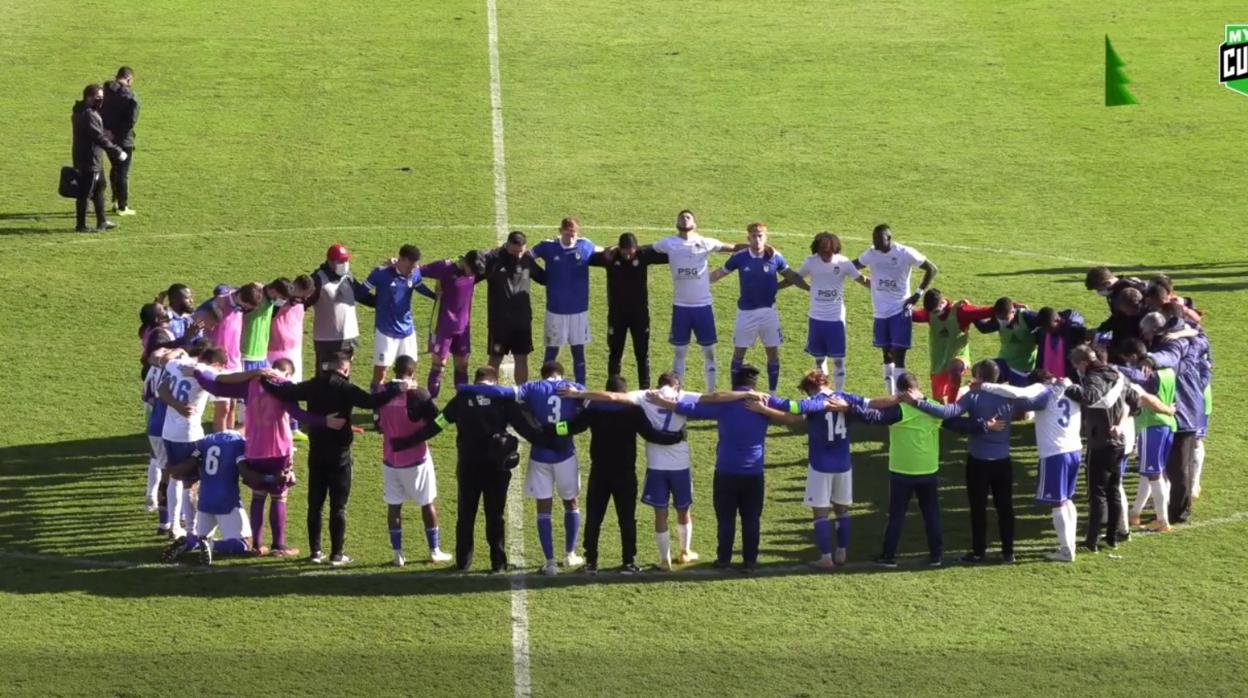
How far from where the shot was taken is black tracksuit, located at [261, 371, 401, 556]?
18828 mm

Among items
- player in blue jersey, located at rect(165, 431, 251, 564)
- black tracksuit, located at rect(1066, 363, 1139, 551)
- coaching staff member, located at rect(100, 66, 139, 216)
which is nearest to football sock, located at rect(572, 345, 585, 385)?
player in blue jersey, located at rect(165, 431, 251, 564)

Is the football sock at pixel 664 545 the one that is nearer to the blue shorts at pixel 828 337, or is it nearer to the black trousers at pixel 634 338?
the black trousers at pixel 634 338

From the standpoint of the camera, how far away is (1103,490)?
19.4m

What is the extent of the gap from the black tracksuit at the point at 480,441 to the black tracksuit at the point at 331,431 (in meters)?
0.47

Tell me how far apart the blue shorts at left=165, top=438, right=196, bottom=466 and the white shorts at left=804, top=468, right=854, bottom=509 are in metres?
5.86

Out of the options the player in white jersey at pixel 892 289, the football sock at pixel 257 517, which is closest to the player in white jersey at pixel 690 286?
the player in white jersey at pixel 892 289

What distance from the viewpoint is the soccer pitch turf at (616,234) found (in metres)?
17.4

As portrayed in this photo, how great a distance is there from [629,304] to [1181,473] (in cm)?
650

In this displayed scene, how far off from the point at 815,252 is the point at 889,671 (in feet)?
24.3

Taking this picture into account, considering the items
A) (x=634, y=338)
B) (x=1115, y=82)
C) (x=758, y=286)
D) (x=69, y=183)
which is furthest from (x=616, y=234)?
(x=69, y=183)

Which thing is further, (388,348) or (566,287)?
(566,287)

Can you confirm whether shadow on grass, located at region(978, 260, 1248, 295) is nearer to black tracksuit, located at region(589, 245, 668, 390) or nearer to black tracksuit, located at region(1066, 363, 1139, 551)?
black tracksuit, located at region(589, 245, 668, 390)

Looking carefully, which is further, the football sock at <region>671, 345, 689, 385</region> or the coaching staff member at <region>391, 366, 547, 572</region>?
the football sock at <region>671, 345, 689, 385</region>

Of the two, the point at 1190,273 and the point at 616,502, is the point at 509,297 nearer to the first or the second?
the point at 616,502
